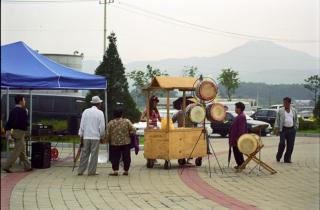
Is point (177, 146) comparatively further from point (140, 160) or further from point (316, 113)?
point (316, 113)

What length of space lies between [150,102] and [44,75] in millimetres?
2636

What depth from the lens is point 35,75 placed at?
11539 mm

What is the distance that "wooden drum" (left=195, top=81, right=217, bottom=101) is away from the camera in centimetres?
1167

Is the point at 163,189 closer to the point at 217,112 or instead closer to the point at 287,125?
the point at 217,112

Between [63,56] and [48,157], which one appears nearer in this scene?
[48,157]

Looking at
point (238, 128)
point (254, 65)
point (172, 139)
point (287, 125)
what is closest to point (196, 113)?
point (172, 139)

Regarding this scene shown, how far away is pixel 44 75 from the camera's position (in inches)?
458

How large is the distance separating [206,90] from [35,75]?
383 centimetres

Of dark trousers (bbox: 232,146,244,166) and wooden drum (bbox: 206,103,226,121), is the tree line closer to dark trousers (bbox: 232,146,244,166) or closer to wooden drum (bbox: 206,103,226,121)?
wooden drum (bbox: 206,103,226,121)

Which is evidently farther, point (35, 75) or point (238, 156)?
point (238, 156)

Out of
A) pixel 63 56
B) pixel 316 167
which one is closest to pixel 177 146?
pixel 316 167

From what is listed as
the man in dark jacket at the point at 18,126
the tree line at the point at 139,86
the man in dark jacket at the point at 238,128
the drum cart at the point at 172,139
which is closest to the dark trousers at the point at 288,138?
the man in dark jacket at the point at 238,128

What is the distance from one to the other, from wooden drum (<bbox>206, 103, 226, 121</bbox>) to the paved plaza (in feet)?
3.92

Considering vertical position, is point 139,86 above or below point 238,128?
above
